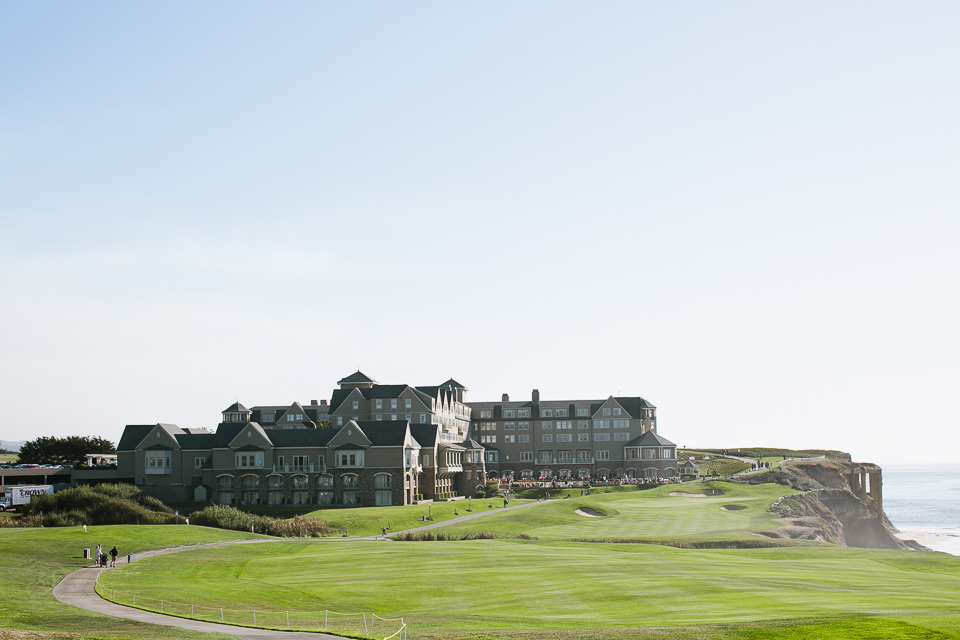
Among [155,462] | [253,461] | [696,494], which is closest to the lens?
[253,461]

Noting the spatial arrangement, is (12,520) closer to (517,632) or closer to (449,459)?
Answer: (449,459)

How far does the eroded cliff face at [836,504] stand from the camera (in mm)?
84688

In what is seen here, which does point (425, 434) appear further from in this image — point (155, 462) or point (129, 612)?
point (129, 612)

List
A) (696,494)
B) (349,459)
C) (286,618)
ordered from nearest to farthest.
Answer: (286,618), (349,459), (696,494)

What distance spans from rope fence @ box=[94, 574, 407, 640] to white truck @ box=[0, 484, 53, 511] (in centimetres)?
6320

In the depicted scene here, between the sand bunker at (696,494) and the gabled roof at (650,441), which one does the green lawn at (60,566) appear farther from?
the gabled roof at (650,441)

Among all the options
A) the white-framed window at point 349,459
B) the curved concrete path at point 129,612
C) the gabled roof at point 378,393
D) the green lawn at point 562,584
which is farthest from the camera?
the gabled roof at point 378,393

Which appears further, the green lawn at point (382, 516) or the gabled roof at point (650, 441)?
the gabled roof at point (650, 441)

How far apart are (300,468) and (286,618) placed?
2709 inches

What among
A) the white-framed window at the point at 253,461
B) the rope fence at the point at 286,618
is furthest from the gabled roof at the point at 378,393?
the rope fence at the point at 286,618

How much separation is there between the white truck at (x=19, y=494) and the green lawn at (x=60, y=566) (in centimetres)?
3011

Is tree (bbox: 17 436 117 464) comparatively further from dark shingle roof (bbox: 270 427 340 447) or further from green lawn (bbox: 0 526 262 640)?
green lawn (bbox: 0 526 262 640)

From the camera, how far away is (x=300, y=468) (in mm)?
98750

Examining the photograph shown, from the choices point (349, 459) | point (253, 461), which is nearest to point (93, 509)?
point (253, 461)
